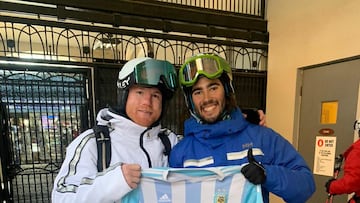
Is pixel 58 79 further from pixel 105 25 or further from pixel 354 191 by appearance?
pixel 354 191

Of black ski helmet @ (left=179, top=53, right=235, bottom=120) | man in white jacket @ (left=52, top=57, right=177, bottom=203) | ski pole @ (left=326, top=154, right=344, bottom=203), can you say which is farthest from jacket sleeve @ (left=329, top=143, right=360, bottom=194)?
man in white jacket @ (left=52, top=57, right=177, bottom=203)

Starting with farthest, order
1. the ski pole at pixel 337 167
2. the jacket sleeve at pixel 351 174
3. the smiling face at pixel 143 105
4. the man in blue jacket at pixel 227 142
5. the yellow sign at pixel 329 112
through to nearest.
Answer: the yellow sign at pixel 329 112 < the ski pole at pixel 337 167 < the jacket sleeve at pixel 351 174 < the smiling face at pixel 143 105 < the man in blue jacket at pixel 227 142

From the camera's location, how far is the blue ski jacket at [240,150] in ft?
3.38

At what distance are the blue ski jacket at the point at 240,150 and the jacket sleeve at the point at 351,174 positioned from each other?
1097 millimetres

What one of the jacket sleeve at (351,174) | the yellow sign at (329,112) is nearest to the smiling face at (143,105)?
the jacket sleeve at (351,174)

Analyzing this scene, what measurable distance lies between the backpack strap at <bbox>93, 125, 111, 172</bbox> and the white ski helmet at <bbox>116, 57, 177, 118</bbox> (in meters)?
0.12

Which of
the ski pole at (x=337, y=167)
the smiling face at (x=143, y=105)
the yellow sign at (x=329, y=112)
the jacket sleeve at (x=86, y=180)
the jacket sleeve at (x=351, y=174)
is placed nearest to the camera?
the jacket sleeve at (x=86, y=180)

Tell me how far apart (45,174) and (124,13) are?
5.67 feet

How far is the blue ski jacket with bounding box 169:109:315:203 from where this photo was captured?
1029mm

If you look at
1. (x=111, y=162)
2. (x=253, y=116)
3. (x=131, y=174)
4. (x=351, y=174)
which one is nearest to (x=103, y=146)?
(x=111, y=162)

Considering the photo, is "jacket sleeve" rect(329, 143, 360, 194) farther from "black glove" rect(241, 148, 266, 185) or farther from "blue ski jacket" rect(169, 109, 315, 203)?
"black glove" rect(241, 148, 266, 185)

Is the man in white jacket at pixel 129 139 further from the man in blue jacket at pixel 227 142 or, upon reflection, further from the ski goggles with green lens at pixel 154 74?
the man in blue jacket at pixel 227 142

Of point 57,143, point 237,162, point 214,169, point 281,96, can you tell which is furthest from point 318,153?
point 57,143

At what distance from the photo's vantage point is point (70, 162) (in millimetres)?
1021
